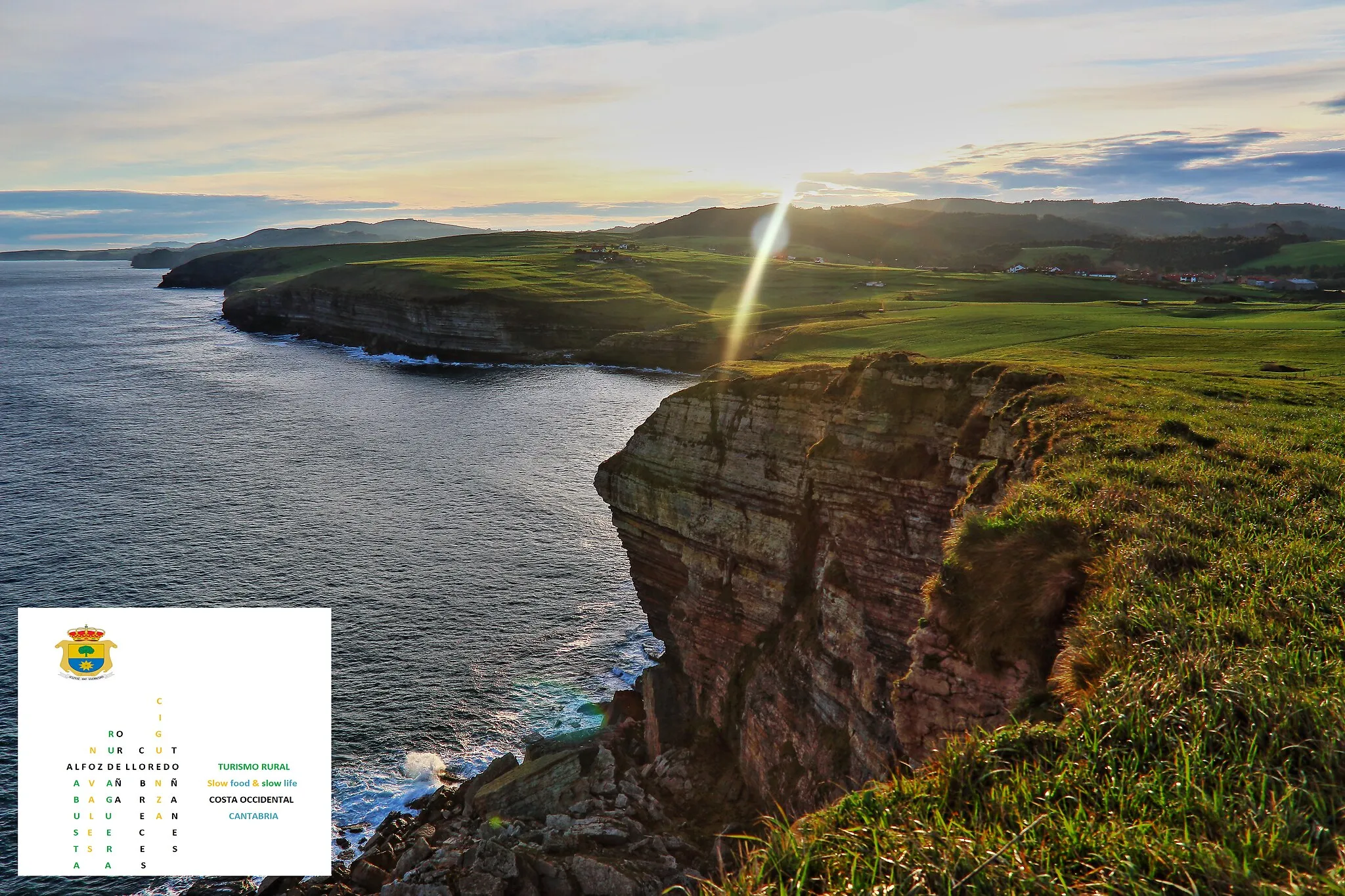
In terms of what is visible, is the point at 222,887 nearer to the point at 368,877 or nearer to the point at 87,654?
the point at 368,877

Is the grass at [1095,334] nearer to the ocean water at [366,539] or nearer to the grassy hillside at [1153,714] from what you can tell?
the grassy hillside at [1153,714]

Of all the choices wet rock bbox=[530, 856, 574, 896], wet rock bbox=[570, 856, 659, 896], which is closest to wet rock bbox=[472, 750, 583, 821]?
wet rock bbox=[530, 856, 574, 896]

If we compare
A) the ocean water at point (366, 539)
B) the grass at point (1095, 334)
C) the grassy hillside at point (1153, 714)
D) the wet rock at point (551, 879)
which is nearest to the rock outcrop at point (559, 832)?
the wet rock at point (551, 879)

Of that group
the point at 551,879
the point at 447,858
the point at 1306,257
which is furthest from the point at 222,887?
the point at 1306,257

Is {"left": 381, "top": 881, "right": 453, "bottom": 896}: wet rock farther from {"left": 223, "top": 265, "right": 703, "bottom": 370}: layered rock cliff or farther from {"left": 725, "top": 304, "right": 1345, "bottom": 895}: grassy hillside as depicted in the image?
{"left": 223, "top": 265, "right": 703, "bottom": 370}: layered rock cliff

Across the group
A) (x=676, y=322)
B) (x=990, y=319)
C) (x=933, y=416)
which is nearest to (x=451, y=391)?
(x=676, y=322)

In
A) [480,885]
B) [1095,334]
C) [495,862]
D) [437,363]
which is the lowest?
[480,885]
